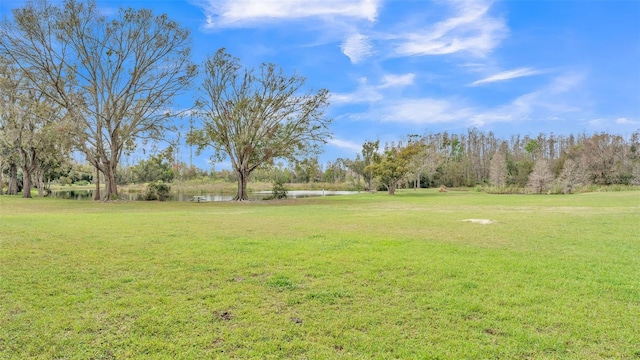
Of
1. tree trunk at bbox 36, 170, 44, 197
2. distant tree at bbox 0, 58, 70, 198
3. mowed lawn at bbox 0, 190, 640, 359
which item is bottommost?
mowed lawn at bbox 0, 190, 640, 359

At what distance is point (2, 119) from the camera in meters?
28.7

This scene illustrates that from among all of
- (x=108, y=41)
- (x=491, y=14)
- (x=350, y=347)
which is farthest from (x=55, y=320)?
(x=108, y=41)

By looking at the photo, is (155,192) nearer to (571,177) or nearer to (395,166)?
(395,166)

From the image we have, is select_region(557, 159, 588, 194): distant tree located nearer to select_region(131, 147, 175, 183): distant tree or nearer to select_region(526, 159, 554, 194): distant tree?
select_region(526, 159, 554, 194): distant tree

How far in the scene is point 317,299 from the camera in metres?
4.50

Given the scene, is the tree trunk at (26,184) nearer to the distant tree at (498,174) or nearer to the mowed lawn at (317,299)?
the mowed lawn at (317,299)

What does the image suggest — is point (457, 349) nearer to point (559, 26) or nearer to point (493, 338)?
point (493, 338)

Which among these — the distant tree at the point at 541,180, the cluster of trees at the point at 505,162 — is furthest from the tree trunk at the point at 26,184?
the distant tree at the point at 541,180

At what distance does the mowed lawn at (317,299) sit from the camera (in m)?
3.36

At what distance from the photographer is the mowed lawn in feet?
A: 11.0

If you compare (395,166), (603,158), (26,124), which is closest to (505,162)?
(603,158)

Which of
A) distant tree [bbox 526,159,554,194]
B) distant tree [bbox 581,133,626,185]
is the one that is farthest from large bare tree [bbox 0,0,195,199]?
distant tree [bbox 581,133,626,185]

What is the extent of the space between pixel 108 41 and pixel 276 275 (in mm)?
26703

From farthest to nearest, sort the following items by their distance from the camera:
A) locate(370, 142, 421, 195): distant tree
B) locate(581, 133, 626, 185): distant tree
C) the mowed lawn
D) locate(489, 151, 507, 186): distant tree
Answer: locate(489, 151, 507, 186): distant tree, locate(581, 133, 626, 185): distant tree, locate(370, 142, 421, 195): distant tree, the mowed lawn
